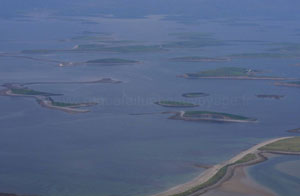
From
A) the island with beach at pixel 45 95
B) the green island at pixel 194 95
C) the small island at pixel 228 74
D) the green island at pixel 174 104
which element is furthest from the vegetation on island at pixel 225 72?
the green island at pixel 174 104

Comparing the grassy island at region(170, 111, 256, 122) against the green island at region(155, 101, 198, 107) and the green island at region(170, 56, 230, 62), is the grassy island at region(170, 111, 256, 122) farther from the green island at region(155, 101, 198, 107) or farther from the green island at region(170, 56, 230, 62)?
the green island at region(170, 56, 230, 62)

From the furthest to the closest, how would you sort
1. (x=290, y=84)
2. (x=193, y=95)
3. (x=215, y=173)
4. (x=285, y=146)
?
1. (x=290, y=84)
2. (x=193, y=95)
3. (x=285, y=146)
4. (x=215, y=173)

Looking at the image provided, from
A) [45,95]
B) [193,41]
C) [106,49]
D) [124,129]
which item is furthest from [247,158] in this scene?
[193,41]

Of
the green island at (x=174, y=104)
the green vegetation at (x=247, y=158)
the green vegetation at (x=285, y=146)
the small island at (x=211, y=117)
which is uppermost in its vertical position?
the green island at (x=174, y=104)

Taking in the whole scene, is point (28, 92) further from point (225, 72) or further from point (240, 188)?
point (240, 188)

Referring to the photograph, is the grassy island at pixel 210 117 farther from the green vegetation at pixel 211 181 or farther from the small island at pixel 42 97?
the green vegetation at pixel 211 181

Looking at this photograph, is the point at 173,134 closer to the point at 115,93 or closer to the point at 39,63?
the point at 115,93
